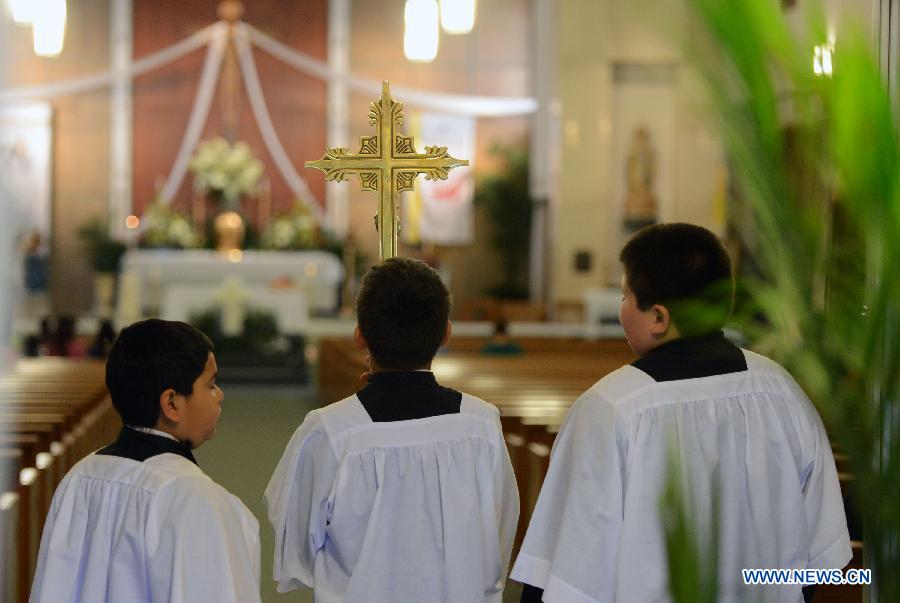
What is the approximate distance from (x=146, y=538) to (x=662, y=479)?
0.87 metres

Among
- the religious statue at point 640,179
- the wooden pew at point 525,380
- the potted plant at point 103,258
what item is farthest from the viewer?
the religious statue at point 640,179

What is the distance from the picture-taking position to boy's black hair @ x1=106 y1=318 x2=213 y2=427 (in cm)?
214

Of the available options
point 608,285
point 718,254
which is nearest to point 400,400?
point 718,254

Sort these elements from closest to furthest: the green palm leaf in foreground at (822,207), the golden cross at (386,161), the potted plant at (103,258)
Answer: the green palm leaf in foreground at (822,207), the golden cross at (386,161), the potted plant at (103,258)

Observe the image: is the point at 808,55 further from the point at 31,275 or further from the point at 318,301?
the point at 31,275

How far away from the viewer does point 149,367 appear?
215 centimetres

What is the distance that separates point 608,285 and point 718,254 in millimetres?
14533

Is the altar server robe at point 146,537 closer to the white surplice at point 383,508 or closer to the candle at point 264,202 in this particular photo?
the white surplice at point 383,508

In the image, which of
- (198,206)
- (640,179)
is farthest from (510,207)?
(198,206)

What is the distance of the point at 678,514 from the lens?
1.09 metres

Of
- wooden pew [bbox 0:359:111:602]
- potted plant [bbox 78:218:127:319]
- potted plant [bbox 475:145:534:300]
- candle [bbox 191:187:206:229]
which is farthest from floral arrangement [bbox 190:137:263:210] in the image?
wooden pew [bbox 0:359:111:602]

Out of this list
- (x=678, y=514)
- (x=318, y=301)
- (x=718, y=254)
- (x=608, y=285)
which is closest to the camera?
(x=678, y=514)

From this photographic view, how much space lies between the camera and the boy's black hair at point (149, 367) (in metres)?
2.14

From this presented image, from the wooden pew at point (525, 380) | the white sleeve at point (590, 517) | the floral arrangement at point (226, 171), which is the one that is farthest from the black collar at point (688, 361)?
the floral arrangement at point (226, 171)
